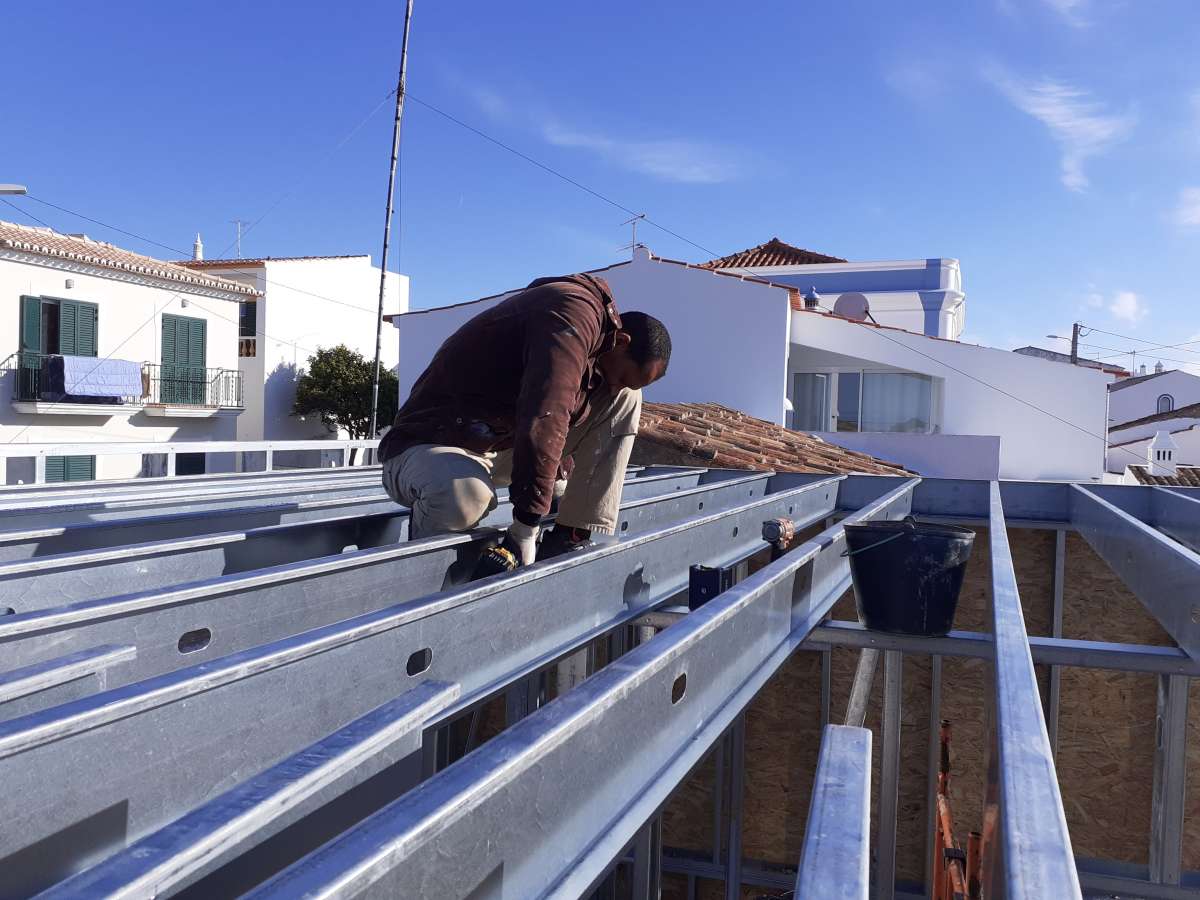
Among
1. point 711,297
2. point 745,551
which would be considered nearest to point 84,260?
point 711,297

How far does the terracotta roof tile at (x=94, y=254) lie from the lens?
791 inches

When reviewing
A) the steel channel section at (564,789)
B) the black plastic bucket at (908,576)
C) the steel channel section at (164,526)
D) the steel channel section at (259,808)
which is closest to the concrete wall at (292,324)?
the steel channel section at (164,526)

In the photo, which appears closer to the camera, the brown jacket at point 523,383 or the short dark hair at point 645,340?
the brown jacket at point 523,383

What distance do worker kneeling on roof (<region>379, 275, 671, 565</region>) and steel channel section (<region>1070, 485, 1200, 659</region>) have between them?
6.03ft

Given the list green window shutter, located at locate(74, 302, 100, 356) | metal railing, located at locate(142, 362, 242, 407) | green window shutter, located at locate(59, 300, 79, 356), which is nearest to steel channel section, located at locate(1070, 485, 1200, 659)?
green window shutter, located at locate(59, 300, 79, 356)

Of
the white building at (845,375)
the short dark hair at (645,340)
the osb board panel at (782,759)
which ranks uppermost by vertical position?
the white building at (845,375)

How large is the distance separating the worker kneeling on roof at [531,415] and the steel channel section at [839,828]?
128cm

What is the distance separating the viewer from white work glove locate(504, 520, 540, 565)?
274 cm

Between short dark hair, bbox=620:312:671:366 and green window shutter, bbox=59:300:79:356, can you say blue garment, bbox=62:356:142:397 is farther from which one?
short dark hair, bbox=620:312:671:366

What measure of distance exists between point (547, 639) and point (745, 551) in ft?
5.99

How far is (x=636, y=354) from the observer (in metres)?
3.34

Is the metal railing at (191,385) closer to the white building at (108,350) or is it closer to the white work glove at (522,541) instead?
the white building at (108,350)

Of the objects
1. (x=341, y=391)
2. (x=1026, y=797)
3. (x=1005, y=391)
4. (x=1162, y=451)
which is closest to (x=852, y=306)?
(x=1005, y=391)

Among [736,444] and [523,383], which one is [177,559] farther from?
[736,444]
